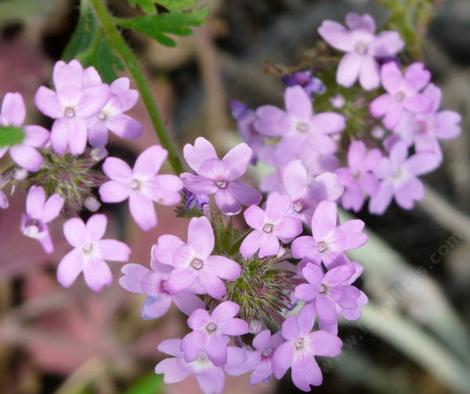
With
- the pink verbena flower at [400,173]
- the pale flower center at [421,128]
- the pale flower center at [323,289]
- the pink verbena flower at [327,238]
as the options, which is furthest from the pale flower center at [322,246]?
the pale flower center at [421,128]

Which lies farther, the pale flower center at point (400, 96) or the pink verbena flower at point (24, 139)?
the pale flower center at point (400, 96)

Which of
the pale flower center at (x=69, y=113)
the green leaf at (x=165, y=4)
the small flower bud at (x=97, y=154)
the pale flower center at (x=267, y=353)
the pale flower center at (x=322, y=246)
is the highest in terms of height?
the green leaf at (x=165, y=4)

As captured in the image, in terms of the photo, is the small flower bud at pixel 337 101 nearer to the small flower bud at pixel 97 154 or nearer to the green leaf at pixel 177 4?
the green leaf at pixel 177 4

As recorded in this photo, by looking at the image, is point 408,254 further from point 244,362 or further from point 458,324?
point 244,362

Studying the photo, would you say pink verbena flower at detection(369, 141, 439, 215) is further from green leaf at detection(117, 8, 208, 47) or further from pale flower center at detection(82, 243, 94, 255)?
pale flower center at detection(82, 243, 94, 255)

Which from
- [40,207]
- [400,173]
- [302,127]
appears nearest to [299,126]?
[302,127]

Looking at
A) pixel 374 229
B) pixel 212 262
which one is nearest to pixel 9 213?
pixel 374 229

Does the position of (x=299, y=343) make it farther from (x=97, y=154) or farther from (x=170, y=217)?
(x=170, y=217)
